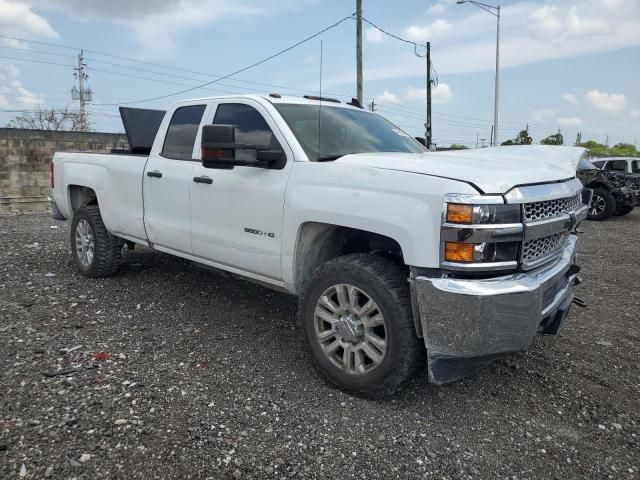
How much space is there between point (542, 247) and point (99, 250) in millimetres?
4467

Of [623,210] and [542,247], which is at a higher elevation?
[542,247]

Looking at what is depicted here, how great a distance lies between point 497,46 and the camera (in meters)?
24.6

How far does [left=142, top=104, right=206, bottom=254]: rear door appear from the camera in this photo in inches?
176

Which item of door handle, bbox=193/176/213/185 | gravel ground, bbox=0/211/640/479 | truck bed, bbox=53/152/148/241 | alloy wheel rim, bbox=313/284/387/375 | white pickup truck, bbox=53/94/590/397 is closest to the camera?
gravel ground, bbox=0/211/640/479

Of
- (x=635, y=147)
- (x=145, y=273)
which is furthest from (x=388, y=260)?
(x=635, y=147)

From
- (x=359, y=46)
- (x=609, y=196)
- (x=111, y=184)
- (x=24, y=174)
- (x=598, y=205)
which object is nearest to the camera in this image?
(x=111, y=184)

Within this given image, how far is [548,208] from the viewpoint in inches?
122

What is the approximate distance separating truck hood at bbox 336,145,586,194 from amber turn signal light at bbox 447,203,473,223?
0.14 metres

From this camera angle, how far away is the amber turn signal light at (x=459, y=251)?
107 inches

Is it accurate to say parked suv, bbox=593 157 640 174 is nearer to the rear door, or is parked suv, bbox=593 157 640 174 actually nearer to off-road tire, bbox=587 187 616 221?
off-road tire, bbox=587 187 616 221

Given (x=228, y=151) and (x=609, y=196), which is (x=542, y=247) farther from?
(x=609, y=196)

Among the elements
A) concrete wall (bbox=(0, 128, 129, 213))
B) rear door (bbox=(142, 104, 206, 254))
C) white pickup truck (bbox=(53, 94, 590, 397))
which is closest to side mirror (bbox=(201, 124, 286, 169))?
white pickup truck (bbox=(53, 94, 590, 397))

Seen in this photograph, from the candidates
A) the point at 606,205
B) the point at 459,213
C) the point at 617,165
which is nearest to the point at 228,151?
the point at 459,213

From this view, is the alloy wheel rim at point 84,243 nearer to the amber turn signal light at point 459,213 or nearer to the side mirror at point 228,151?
the side mirror at point 228,151
